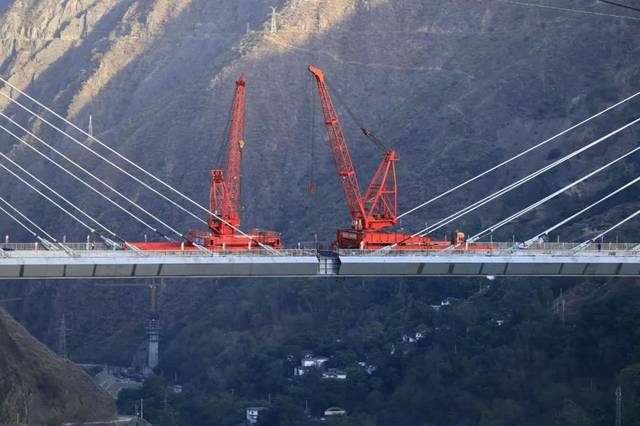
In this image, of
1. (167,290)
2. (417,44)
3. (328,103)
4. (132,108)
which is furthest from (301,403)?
(132,108)

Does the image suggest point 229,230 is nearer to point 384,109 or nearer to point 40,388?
point 40,388

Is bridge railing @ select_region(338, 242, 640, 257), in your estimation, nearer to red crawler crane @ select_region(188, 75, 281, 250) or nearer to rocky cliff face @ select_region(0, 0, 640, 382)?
red crawler crane @ select_region(188, 75, 281, 250)

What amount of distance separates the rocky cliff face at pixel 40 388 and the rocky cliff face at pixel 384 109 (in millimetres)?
31857

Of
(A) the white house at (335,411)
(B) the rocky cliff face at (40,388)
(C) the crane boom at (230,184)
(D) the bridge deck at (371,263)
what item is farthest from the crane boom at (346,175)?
(B) the rocky cliff face at (40,388)

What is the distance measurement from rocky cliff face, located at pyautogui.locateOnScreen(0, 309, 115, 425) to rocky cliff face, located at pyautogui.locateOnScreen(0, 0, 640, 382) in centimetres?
3186

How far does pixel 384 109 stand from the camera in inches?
6722

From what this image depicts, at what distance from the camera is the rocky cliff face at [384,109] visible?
152750 mm

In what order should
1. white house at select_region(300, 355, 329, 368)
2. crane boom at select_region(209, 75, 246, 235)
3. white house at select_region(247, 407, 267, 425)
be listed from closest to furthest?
crane boom at select_region(209, 75, 246, 235)
white house at select_region(247, 407, 267, 425)
white house at select_region(300, 355, 329, 368)

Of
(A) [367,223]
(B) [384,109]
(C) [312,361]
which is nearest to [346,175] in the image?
(A) [367,223]

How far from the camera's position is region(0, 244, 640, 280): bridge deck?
87312 mm

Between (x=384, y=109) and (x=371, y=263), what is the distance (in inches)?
3228

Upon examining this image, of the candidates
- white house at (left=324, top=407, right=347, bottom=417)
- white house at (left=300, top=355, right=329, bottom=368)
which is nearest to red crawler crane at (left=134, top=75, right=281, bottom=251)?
white house at (left=324, top=407, right=347, bottom=417)

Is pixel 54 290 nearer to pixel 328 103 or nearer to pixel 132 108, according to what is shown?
pixel 132 108

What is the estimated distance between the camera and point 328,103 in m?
103
